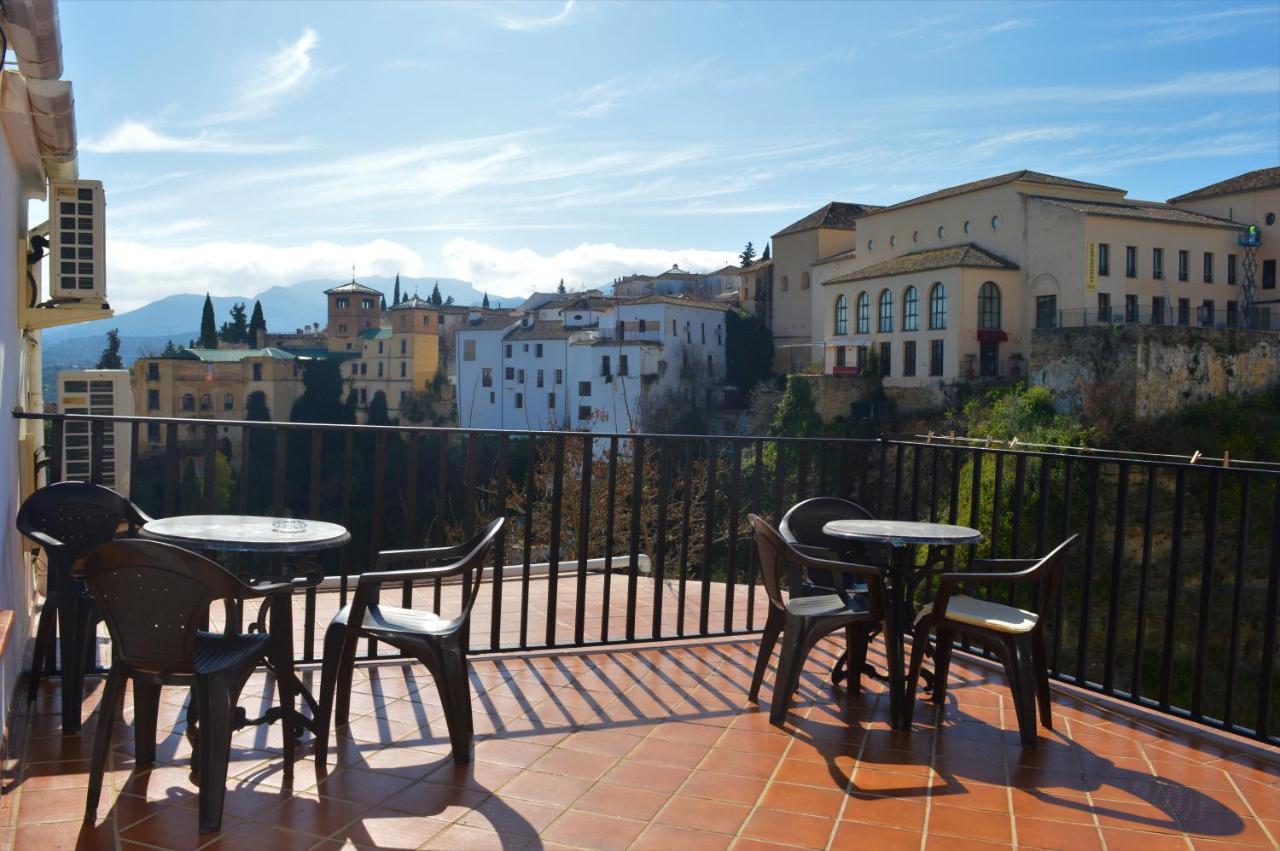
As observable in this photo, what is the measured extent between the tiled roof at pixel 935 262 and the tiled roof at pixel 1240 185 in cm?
925

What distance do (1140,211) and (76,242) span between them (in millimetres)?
34112

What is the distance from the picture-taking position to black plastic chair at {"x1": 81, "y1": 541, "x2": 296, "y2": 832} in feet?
7.49

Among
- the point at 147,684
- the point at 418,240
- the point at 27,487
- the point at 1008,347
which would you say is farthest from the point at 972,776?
the point at 418,240

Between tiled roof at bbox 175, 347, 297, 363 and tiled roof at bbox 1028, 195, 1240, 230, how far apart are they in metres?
39.7

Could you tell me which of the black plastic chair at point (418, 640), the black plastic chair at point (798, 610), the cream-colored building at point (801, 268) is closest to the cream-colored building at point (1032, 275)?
the cream-colored building at point (801, 268)

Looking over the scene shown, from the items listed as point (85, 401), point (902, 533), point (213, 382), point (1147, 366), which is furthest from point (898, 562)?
point (213, 382)

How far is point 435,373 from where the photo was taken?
199ft

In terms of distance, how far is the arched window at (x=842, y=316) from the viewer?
123 feet

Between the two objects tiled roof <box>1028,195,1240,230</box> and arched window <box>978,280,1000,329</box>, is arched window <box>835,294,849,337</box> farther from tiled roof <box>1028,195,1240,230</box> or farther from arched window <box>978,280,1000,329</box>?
tiled roof <box>1028,195,1240,230</box>

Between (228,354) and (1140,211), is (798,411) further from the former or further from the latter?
(228,354)

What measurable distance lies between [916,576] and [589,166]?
153 feet

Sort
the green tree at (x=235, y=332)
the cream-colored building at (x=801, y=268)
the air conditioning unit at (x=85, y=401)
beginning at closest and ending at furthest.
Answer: the air conditioning unit at (x=85, y=401)
the cream-colored building at (x=801, y=268)
the green tree at (x=235, y=332)

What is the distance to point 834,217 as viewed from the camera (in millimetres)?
44688

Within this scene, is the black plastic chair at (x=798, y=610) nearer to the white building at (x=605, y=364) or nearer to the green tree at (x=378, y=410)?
the white building at (x=605, y=364)
